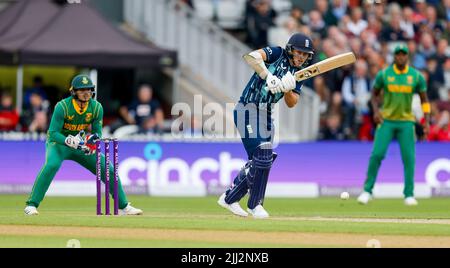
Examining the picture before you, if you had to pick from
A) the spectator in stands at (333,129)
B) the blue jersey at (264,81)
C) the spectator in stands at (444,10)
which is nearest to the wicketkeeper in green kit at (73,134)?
the blue jersey at (264,81)

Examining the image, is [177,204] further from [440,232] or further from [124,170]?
[440,232]

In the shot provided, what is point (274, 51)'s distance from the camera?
45.0 ft

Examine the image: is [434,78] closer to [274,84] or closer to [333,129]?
[333,129]

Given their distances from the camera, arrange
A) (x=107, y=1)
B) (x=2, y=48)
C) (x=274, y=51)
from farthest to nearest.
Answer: (x=107, y=1)
(x=2, y=48)
(x=274, y=51)

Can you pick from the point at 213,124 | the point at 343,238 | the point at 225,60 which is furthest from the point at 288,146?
the point at 343,238

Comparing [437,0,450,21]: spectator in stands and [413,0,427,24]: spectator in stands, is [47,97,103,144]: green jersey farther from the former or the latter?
[437,0,450,21]: spectator in stands

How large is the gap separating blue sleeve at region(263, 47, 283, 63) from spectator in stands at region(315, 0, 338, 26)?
1079cm

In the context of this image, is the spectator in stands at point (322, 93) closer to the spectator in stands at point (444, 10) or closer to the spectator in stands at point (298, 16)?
the spectator in stands at point (298, 16)

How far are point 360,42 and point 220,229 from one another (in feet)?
38.8

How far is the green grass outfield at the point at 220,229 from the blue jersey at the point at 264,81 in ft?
4.28

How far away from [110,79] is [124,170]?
495 centimetres

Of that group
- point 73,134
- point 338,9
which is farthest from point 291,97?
point 338,9

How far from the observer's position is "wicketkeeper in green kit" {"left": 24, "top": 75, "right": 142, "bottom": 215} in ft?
45.9

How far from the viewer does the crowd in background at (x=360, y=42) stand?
A: 22312 millimetres
